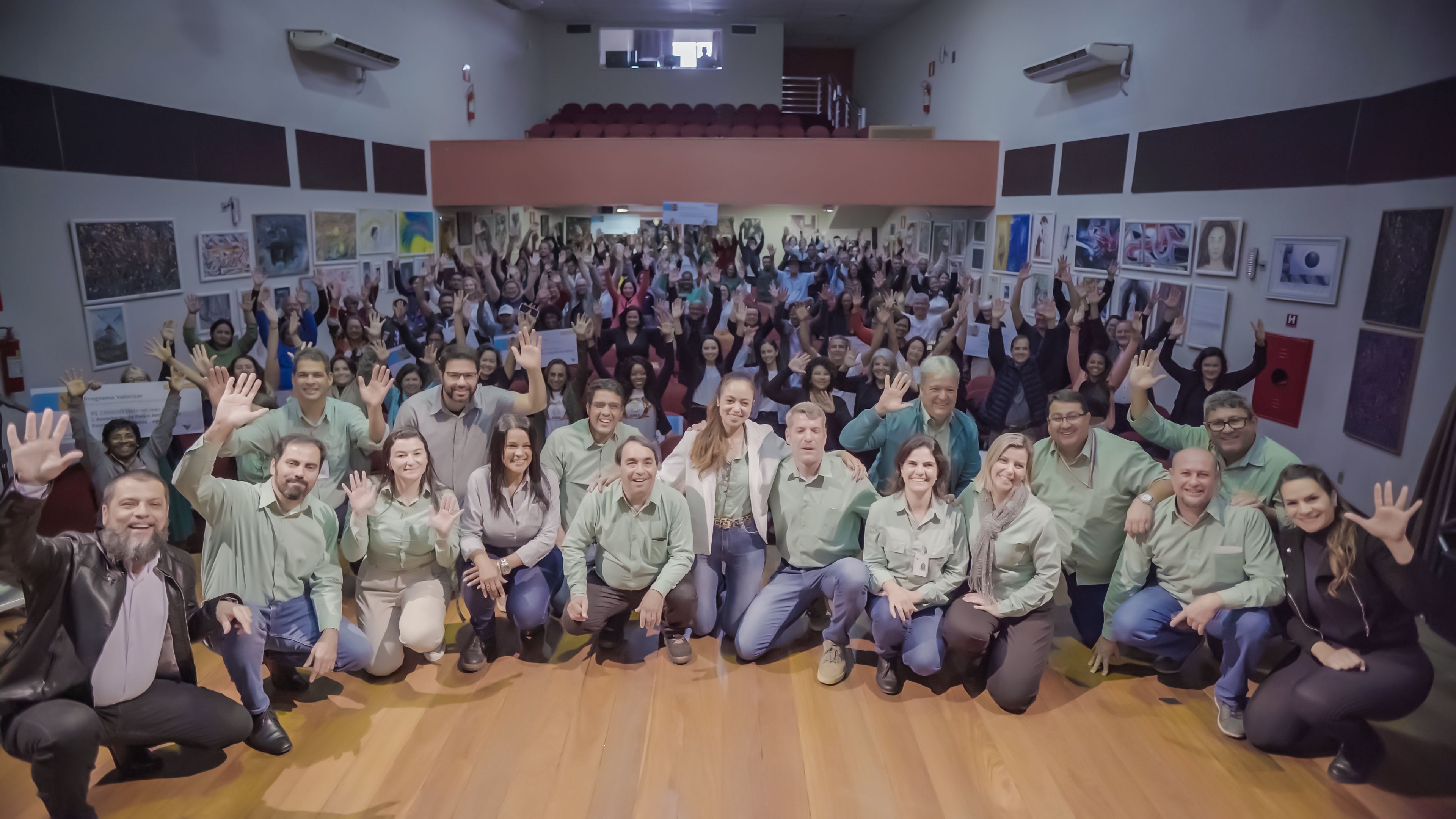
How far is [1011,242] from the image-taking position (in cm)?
994

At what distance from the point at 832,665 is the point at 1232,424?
2.39 m

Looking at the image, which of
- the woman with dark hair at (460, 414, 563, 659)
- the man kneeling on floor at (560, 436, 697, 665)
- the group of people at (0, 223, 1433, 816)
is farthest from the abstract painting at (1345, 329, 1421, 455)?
the woman with dark hair at (460, 414, 563, 659)

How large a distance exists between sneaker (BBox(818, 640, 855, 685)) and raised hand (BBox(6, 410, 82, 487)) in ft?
10.2

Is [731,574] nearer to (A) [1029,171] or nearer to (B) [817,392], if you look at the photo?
(B) [817,392]

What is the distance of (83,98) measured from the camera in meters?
5.34

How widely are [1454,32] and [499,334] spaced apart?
671cm

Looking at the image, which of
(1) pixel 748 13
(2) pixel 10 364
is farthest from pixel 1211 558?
(1) pixel 748 13

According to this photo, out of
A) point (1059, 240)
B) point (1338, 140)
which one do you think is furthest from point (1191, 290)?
point (1059, 240)

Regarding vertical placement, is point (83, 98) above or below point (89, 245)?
above

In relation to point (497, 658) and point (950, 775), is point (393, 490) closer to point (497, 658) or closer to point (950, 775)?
point (497, 658)

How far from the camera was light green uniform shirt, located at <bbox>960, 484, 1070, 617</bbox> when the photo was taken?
12.0ft

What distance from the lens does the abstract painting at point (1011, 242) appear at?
31.5ft

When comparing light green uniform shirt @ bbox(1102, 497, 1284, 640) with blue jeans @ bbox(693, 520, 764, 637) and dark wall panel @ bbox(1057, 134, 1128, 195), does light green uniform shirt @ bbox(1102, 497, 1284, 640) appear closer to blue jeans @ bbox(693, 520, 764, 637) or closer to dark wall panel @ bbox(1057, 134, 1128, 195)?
blue jeans @ bbox(693, 520, 764, 637)

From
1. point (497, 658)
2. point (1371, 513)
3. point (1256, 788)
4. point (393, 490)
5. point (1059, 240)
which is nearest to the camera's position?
point (1256, 788)
